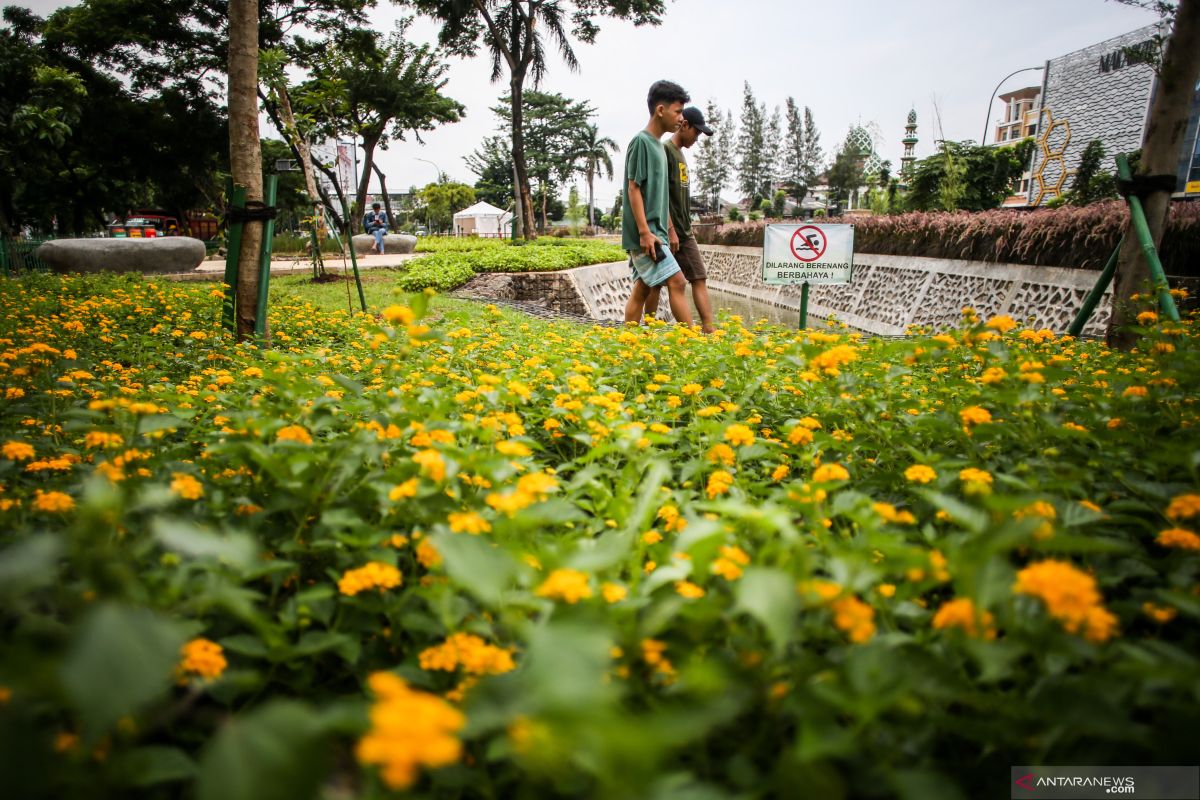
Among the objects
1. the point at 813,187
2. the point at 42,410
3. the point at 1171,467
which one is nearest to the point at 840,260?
the point at 1171,467

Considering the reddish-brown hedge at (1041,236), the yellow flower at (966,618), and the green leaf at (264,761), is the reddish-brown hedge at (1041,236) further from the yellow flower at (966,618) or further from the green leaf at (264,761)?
the green leaf at (264,761)

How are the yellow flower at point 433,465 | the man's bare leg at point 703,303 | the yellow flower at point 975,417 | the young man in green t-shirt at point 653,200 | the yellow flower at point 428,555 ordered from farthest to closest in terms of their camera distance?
1. the man's bare leg at point 703,303
2. the young man in green t-shirt at point 653,200
3. the yellow flower at point 975,417
4. the yellow flower at point 433,465
5. the yellow flower at point 428,555

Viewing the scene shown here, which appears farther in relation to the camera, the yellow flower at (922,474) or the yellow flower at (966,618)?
the yellow flower at (922,474)

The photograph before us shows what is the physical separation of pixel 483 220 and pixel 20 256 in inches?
1382

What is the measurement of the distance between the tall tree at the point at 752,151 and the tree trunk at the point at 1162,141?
5712 centimetres

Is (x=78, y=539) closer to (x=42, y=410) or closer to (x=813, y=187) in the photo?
(x=42, y=410)

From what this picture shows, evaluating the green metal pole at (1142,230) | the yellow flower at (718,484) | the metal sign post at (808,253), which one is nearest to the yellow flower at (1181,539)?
the yellow flower at (718,484)

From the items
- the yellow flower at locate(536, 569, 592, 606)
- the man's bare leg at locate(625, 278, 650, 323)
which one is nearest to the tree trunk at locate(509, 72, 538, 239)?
the man's bare leg at locate(625, 278, 650, 323)

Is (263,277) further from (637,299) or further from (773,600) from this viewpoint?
(773,600)

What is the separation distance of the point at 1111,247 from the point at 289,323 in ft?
22.8

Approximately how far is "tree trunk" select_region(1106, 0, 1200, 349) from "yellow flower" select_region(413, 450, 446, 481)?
3.55 metres

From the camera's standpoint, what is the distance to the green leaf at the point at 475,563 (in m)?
0.66

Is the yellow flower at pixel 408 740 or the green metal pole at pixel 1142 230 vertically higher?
the green metal pole at pixel 1142 230

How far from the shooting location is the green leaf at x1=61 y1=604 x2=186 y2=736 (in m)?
0.45
